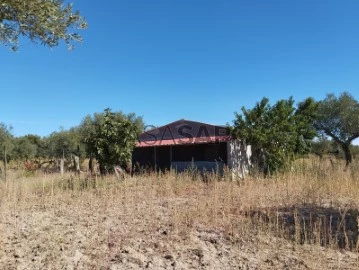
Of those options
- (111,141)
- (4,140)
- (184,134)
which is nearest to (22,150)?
(4,140)

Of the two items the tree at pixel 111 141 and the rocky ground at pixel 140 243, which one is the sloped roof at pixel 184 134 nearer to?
the tree at pixel 111 141

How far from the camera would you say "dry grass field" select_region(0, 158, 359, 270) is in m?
4.23

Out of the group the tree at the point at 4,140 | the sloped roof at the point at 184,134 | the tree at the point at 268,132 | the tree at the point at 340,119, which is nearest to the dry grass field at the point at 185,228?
the tree at the point at 268,132

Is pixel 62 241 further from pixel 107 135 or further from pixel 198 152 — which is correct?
pixel 198 152

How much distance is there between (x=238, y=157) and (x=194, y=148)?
351 cm

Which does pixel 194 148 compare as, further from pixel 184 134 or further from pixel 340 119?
pixel 340 119

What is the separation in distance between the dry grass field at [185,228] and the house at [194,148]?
6.90 meters

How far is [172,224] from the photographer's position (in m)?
5.88

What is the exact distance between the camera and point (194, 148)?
63.7 feet

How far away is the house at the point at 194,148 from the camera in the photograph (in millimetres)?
16453

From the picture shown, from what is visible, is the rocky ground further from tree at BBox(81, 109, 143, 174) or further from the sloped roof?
the sloped roof

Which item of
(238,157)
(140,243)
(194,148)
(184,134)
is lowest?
(140,243)

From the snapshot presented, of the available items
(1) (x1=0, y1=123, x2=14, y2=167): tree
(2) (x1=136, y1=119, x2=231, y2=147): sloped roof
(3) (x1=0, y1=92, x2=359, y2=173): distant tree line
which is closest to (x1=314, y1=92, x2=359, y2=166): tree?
(3) (x1=0, y1=92, x2=359, y2=173): distant tree line

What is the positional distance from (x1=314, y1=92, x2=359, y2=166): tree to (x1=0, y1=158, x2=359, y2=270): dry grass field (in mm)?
15443
